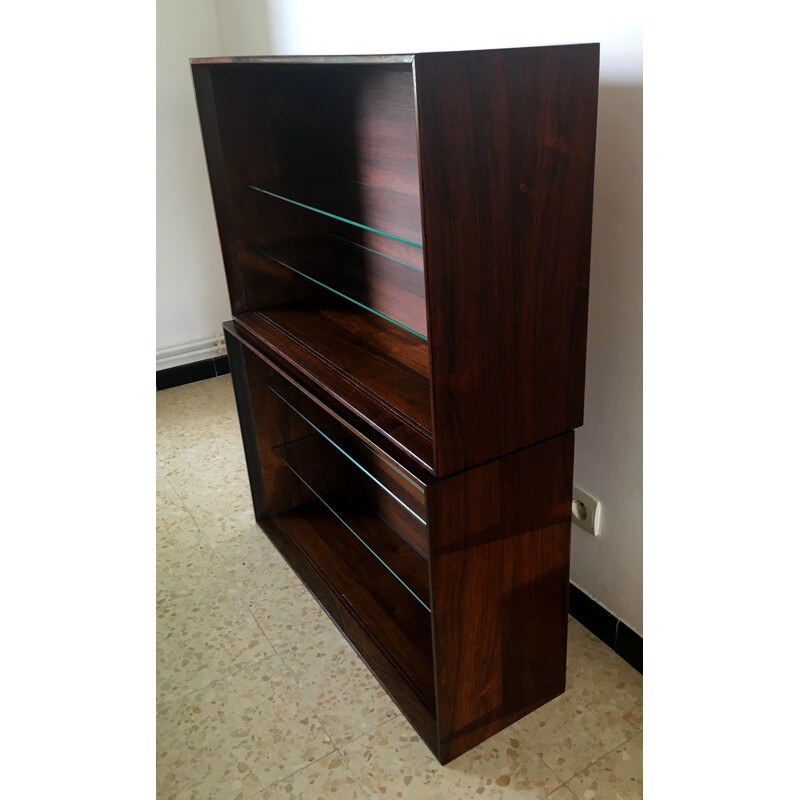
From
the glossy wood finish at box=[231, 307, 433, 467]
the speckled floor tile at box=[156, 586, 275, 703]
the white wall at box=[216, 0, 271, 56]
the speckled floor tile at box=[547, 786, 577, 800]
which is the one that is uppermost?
the white wall at box=[216, 0, 271, 56]

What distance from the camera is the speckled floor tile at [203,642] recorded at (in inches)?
77.6

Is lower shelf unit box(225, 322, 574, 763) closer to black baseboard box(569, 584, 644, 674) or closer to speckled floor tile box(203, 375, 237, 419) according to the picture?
black baseboard box(569, 584, 644, 674)

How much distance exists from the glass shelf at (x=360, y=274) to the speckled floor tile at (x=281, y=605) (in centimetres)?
90

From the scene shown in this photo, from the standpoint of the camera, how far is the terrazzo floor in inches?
64.6

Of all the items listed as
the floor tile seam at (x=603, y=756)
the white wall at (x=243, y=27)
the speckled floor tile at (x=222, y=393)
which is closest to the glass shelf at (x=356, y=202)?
the white wall at (x=243, y=27)

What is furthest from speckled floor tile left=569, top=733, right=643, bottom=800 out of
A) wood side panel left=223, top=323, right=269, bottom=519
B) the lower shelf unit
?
wood side panel left=223, top=323, right=269, bottom=519

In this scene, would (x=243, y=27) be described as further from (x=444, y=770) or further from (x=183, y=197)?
(x=444, y=770)

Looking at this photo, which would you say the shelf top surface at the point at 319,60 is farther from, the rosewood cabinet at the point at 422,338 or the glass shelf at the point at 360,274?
the glass shelf at the point at 360,274

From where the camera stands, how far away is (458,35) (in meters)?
1.75

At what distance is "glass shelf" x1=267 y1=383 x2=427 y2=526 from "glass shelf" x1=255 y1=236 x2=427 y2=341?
1.33ft

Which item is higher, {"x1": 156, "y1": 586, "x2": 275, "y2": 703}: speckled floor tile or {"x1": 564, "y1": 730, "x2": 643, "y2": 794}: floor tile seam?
{"x1": 156, "y1": 586, "x2": 275, "y2": 703}: speckled floor tile
